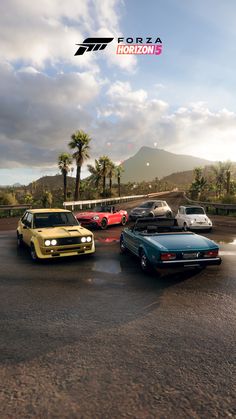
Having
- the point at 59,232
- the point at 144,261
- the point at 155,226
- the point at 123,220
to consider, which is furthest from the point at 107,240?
the point at 123,220

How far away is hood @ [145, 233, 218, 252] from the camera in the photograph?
7.07 metres

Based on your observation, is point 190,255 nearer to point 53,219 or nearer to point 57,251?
point 57,251

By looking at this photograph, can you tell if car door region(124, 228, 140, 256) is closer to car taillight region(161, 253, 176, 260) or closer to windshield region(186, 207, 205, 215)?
car taillight region(161, 253, 176, 260)

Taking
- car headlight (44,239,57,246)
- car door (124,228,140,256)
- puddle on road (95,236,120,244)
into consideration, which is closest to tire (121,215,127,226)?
puddle on road (95,236,120,244)

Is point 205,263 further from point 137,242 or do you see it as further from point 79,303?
point 79,303

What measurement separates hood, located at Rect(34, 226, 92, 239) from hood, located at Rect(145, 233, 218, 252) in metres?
2.22

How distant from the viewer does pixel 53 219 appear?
33.5 ft

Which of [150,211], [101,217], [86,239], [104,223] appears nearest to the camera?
[86,239]

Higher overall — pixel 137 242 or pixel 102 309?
pixel 137 242

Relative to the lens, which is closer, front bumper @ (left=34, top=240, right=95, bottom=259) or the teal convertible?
the teal convertible

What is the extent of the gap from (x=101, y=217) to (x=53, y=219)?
6386 mm

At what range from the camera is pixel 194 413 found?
275 centimetres

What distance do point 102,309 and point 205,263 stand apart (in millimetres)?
2970

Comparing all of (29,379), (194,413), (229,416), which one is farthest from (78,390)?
(229,416)
